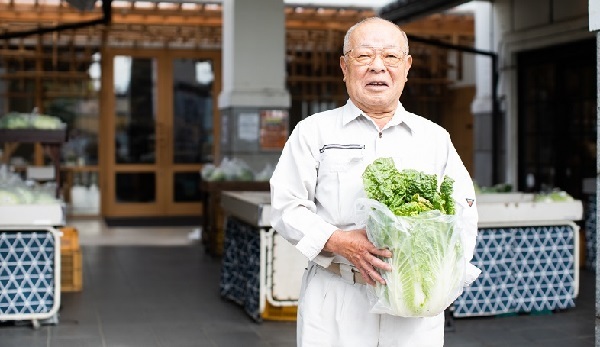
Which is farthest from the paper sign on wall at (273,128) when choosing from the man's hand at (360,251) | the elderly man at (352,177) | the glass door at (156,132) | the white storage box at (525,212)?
the man's hand at (360,251)

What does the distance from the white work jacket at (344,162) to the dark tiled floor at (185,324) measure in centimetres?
320

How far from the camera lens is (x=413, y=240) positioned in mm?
2398

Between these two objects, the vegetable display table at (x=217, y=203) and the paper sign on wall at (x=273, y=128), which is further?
the paper sign on wall at (x=273, y=128)

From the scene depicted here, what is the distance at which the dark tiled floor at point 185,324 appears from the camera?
19.2 feet

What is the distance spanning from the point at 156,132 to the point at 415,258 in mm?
12855

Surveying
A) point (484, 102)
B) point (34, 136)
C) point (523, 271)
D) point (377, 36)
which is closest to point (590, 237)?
point (523, 271)

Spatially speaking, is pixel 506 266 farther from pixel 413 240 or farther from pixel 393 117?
pixel 413 240

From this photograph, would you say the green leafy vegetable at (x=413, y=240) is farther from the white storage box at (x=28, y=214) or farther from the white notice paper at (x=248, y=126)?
the white notice paper at (x=248, y=126)

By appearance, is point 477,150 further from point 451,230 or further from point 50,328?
point 451,230

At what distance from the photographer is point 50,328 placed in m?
6.21

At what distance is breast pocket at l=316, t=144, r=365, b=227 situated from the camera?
105 inches

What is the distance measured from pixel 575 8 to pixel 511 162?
2.16 meters

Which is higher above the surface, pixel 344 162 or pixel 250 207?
pixel 344 162

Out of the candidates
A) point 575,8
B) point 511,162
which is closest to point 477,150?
point 511,162
